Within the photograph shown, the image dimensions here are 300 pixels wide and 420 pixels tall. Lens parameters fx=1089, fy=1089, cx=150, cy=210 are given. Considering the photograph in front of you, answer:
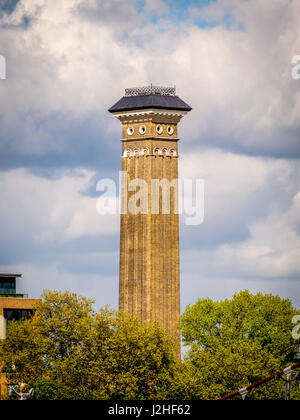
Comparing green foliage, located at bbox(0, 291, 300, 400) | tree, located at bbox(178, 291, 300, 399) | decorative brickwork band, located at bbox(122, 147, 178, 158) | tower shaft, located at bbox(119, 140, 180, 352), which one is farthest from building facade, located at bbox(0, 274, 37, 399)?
decorative brickwork band, located at bbox(122, 147, 178, 158)

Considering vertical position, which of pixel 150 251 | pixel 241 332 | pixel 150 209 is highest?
pixel 150 209

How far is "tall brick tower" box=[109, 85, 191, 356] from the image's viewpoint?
457 ft

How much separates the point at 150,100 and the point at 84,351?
145ft

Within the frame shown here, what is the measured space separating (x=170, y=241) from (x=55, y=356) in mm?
36915

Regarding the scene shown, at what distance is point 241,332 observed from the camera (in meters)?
118

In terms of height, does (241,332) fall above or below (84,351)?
above

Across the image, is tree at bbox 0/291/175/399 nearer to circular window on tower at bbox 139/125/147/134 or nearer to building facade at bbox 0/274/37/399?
building facade at bbox 0/274/37/399

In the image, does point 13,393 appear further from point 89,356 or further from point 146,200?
point 146,200

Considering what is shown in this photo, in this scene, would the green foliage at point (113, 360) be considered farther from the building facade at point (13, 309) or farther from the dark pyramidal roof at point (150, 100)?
the dark pyramidal roof at point (150, 100)

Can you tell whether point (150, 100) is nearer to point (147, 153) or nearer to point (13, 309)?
point (147, 153)

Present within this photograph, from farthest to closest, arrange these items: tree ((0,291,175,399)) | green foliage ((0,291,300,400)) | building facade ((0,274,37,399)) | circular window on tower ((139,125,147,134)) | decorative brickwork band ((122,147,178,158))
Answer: decorative brickwork band ((122,147,178,158)), circular window on tower ((139,125,147,134)), building facade ((0,274,37,399)), tree ((0,291,175,399)), green foliage ((0,291,300,400))

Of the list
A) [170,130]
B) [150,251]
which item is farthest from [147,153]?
[150,251]

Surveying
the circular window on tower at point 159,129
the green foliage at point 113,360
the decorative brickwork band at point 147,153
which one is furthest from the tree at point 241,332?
the circular window on tower at point 159,129
